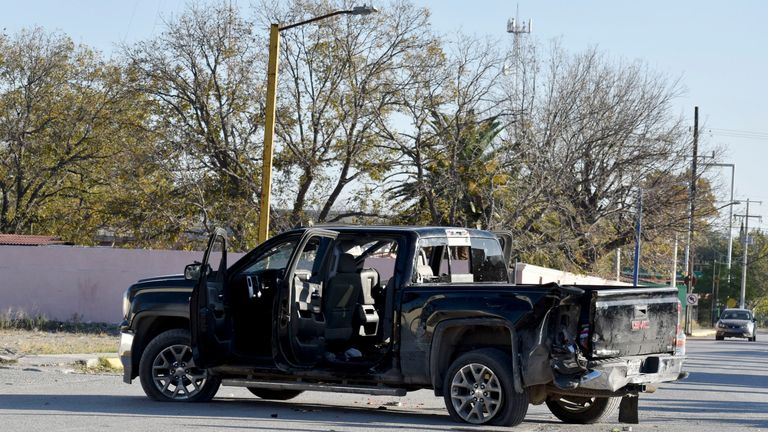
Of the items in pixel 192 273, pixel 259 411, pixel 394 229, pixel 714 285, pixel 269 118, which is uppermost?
pixel 269 118

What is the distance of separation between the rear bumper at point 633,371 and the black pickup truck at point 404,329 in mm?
13

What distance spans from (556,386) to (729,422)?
12.4 feet

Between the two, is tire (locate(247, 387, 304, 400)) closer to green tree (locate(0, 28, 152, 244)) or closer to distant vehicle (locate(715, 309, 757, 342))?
green tree (locate(0, 28, 152, 244))

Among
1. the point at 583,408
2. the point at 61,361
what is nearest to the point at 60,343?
the point at 61,361

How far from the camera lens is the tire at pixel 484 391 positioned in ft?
33.6

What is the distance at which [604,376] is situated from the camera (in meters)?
9.97

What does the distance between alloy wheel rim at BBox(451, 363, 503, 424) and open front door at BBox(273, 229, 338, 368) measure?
1520mm

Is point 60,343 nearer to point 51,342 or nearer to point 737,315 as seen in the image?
point 51,342

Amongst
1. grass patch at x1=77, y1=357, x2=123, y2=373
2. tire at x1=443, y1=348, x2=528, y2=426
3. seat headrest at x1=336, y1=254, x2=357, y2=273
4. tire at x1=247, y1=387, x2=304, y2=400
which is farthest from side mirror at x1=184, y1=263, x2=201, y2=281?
grass patch at x1=77, y1=357, x2=123, y2=373

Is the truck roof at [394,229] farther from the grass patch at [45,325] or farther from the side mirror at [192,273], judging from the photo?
the grass patch at [45,325]

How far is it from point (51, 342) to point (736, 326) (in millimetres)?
39059

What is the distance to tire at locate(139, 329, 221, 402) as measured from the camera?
11.7m

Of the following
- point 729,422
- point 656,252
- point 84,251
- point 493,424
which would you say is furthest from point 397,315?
point 656,252

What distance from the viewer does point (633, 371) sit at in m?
10.3
